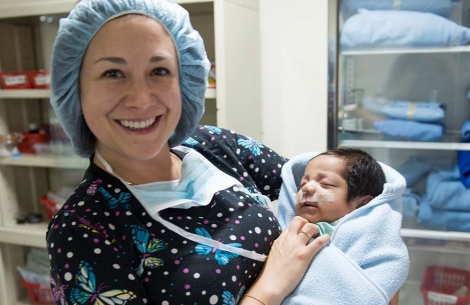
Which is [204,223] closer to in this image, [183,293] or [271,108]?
[183,293]

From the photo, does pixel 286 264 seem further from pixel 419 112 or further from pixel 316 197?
pixel 419 112

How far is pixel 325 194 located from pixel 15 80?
1718 millimetres

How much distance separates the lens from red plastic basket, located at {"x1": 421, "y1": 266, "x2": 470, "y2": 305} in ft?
6.37

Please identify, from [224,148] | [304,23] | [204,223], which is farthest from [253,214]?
[304,23]

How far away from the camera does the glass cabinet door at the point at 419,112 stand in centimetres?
184

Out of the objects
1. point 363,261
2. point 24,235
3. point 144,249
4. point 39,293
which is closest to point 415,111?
point 363,261

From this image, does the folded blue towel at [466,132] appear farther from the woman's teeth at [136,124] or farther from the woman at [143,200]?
the woman's teeth at [136,124]

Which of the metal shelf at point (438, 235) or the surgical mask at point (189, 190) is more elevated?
the surgical mask at point (189, 190)

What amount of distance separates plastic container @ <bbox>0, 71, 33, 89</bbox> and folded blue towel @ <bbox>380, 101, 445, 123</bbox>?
176 cm

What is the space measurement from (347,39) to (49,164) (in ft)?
5.08

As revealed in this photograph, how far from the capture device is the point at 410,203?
1983 millimetres

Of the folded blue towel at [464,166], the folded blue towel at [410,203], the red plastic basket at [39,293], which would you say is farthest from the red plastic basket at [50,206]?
the folded blue towel at [464,166]

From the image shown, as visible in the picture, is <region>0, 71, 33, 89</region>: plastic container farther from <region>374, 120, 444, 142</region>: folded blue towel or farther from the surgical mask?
<region>374, 120, 444, 142</region>: folded blue towel

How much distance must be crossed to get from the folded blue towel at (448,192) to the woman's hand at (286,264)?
1.14 metres
